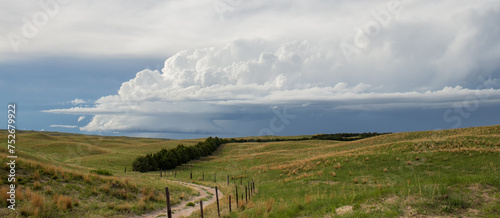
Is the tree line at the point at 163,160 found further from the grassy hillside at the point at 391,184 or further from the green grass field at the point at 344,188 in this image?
the green grass field at the point at 344,188

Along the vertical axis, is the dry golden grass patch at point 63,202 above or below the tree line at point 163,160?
above

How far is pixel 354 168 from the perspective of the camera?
34.4 metres

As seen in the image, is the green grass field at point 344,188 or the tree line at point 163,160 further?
the tree line at point 163,160

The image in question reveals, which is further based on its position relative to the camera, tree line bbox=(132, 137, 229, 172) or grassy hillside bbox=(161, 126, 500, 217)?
tree line bbox=(132, 137, 229, 172)

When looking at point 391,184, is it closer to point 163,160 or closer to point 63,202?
point 63,202

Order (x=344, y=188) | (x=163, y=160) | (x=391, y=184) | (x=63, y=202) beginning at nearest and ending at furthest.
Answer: (x=63, y=202), (x=391, y=184), (x=344, y=188), (x=163, y=160)

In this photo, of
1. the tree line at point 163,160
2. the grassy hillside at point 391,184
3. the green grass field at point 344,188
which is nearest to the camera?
the grassy hillside at point 391,184

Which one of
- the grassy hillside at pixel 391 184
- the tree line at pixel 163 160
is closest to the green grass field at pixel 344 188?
the grassy hillside at pixel 391 184

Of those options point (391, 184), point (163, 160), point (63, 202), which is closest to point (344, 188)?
point (391, 184)

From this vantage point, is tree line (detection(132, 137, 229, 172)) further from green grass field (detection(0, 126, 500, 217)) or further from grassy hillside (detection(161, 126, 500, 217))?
green grass field (detection(0, 126, 500, 217))

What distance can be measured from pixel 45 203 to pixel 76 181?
19.3 feet

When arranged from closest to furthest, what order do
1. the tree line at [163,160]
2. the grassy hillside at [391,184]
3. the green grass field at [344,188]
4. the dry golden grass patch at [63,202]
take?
the grassy hillside at [391,184] → the green grass field at [344,188] → the dry golden grass patch at [63,202] → the tree line at [163,160]

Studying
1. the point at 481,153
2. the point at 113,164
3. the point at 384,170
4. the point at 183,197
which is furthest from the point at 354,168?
the point at 113,164

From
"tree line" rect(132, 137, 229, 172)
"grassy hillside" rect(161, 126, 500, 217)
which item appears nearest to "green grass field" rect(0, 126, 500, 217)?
"grassy hillside" rect(161, 126, 500, 217)
